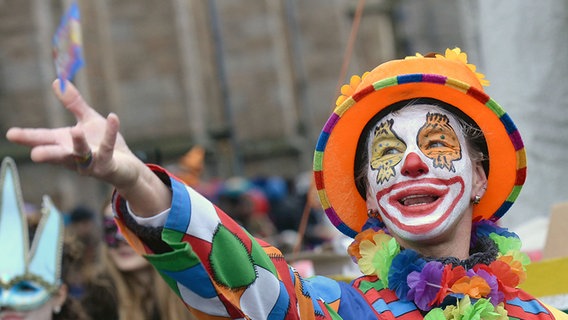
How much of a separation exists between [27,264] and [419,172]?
86.7 inches

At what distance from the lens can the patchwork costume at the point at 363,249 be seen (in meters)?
2.81

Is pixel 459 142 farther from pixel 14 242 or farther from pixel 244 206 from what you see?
pixel 244 206

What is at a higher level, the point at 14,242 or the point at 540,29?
the point at 540,29

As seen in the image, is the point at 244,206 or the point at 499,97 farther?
the point at 244,206

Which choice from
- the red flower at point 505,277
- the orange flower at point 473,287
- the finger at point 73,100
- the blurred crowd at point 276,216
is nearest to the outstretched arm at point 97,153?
the finger at point 73,100

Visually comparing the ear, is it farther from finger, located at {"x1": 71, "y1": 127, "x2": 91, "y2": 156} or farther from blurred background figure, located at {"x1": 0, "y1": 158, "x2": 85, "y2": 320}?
blurred background figure, located at {"x1": 0, "y1": 158, "x2": 85, "y2": 320}

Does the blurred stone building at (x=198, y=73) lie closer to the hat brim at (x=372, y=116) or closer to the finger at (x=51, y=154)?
the hat brim at (x=372, y=116)

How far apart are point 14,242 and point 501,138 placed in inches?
91.9

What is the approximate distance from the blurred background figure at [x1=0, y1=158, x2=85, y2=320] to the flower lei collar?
1.89m

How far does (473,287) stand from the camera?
Result: 326cm

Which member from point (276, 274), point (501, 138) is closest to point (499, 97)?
point (501, 138)

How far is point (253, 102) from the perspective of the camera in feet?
59.8

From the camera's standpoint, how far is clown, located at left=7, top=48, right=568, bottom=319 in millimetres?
2801

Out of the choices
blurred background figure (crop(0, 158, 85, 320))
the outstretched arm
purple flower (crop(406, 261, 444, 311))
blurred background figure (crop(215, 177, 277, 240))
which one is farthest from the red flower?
blurred background figure (crop(215, 177, 277, 240))
